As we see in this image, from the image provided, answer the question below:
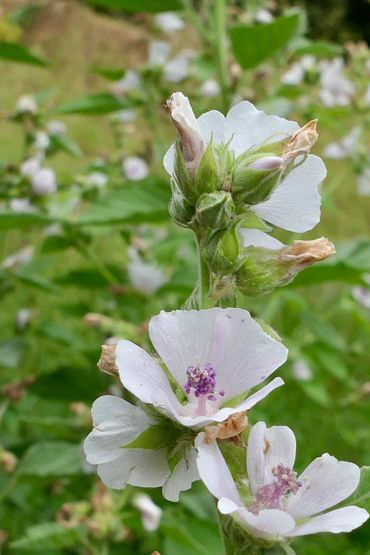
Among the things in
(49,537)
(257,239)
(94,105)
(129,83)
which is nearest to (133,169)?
(129,83)

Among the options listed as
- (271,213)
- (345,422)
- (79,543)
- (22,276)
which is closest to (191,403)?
(271,213)

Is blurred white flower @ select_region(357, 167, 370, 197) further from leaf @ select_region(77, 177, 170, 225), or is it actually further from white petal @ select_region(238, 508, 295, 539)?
white petal @ select_region(238, 508, 295, 539)

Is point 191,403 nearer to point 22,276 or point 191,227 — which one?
point 191,227

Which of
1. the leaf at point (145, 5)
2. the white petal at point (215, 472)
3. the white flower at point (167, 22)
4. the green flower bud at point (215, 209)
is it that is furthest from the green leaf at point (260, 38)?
the white petal at point (215, 472)

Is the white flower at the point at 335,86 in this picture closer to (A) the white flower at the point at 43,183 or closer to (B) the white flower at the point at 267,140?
(A) the white flower at the point at 43,183

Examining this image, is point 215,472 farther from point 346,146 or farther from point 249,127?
point 346,146
